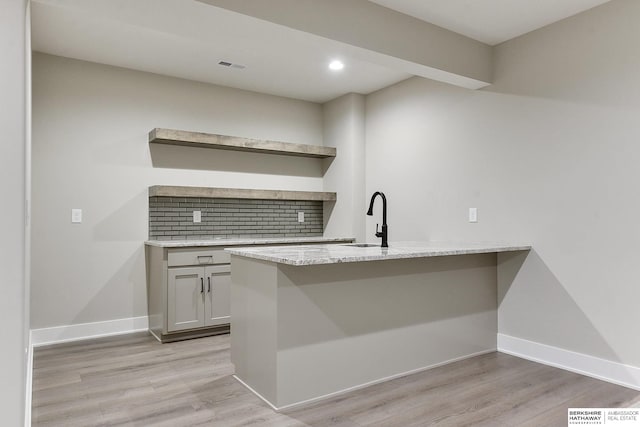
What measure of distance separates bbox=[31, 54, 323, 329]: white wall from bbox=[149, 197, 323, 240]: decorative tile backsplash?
0.17 metres

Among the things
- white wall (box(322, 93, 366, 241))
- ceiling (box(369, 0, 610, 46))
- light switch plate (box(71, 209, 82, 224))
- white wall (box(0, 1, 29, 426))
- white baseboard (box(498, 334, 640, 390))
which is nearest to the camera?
white wall (box(0, 1, 29, 426))

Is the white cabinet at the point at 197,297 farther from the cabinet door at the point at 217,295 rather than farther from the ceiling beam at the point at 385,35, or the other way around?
the ceiling beam at the point at 385,35

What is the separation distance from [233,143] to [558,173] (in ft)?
9.49

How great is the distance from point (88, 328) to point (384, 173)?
10.5 feet

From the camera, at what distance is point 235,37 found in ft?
8.72

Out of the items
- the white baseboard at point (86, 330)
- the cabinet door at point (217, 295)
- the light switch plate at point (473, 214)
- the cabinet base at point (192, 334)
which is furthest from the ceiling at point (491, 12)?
the white baseboard at point (86, 330)

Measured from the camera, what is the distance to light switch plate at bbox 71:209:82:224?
3.76m

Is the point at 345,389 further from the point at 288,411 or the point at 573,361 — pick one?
the point at 573,361

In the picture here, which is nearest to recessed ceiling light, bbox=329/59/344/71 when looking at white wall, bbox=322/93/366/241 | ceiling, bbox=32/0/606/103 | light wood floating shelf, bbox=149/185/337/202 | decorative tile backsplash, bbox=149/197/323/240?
ceiling, bbox=32/0/606/103

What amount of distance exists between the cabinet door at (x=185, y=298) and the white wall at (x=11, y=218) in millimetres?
1897

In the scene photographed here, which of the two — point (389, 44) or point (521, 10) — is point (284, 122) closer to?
point (389, 44)

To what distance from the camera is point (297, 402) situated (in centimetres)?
239

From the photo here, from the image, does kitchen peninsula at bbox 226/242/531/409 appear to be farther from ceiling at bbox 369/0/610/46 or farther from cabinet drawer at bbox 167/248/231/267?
ceiling at bbox 369/0/610/46

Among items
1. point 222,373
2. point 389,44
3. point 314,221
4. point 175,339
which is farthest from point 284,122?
point 222,373
